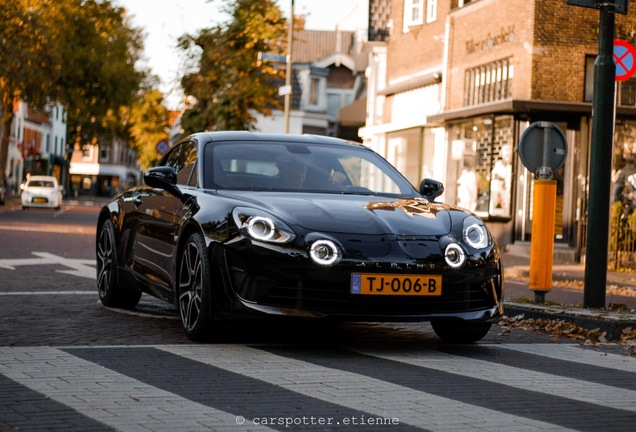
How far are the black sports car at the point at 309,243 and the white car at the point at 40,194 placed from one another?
4180cm

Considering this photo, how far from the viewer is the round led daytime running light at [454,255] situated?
752 cm

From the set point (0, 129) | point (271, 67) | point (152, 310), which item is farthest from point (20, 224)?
point (0, 129)

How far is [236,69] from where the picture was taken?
3500 centimetres

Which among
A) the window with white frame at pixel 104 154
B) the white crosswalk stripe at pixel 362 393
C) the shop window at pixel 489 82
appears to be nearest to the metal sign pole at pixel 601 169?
the white crosswalk stripe at pixel 362 393

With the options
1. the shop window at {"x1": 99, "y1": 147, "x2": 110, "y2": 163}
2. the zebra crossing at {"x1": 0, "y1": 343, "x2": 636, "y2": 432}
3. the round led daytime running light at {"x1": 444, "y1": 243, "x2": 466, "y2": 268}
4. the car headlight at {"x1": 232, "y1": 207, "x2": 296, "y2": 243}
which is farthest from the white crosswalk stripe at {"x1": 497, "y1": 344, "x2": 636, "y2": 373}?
the shop window at {"x1": 99, "y1": 147, "x2": 110, "y2": 163}

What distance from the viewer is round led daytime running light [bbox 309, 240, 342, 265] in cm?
729

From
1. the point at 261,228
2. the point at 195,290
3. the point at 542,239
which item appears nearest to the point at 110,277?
the point at 195,290

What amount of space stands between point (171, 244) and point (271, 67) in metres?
28.3

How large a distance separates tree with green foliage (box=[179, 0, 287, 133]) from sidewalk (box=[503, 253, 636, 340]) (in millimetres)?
12751

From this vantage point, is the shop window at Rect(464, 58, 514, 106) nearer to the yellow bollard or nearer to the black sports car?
the yellow bollard

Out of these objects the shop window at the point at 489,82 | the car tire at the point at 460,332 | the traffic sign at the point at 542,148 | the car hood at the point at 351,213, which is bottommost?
the car tire at the point at 460,332

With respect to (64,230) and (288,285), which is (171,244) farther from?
(64,230)

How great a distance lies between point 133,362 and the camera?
6770 millimetres

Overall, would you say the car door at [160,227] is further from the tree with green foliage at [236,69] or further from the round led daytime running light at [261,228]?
the tree with green foliage at [236,69]
